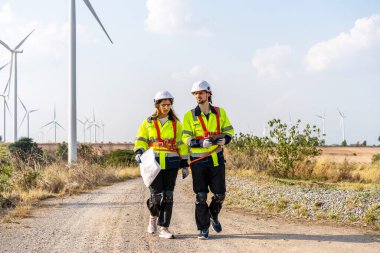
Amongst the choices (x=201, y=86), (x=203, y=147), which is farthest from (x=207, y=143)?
(x=201, y=86)

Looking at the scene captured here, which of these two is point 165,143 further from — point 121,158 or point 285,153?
point 121,158

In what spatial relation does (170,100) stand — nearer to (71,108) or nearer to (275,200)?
(275,200)

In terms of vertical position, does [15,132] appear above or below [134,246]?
above

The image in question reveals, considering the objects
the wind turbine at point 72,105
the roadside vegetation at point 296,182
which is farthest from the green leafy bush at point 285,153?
the wind turbine at point 72,105

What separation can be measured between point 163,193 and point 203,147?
3.40ft

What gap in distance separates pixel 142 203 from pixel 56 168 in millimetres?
7158

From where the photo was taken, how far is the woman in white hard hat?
7523mm

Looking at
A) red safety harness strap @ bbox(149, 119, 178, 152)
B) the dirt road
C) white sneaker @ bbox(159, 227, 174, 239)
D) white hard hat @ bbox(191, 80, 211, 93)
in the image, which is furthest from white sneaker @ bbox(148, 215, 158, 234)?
white hard hat @ bbox(191, 80, 211, 93)

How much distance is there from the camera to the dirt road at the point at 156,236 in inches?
271

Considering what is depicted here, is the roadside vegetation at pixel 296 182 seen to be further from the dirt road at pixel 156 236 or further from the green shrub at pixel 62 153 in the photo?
the green shrub at pixel 62 153

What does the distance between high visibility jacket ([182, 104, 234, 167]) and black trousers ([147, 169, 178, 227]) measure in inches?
21.2

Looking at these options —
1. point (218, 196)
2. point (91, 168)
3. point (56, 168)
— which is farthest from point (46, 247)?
point (91, 168)

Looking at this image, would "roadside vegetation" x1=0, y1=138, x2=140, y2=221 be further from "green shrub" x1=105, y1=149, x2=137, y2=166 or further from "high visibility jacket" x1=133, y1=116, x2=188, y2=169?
"green shrub" x1=105, y1=149, x2=137, y2=166

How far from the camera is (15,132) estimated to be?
42.5 meters
